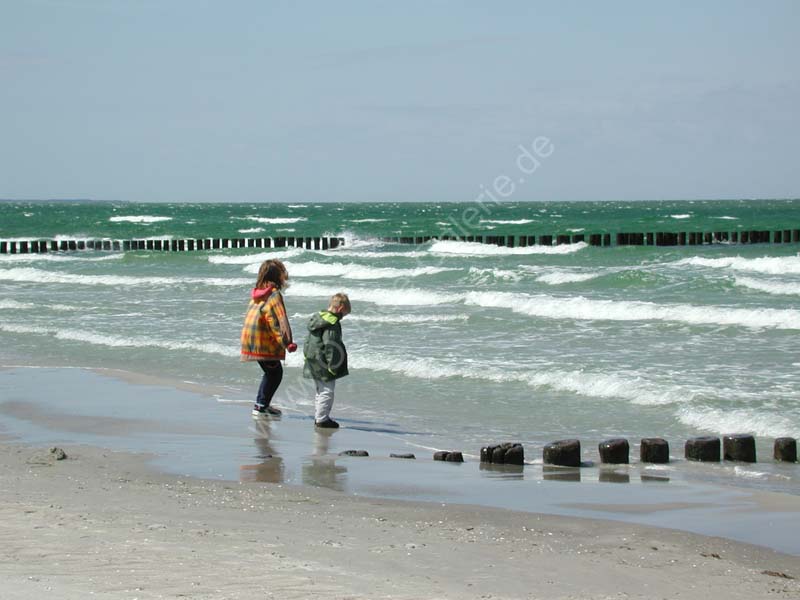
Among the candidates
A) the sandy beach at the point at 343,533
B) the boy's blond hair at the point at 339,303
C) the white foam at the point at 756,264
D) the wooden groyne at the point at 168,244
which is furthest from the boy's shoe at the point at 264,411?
the wooden groyne at the point at 168,244

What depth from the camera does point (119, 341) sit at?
707 inches

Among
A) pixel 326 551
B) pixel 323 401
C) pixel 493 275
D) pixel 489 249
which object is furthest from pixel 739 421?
pixel 489 249

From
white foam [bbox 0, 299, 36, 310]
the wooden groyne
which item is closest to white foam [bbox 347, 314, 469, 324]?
white foam [bbox 0, 299, 36, 310]

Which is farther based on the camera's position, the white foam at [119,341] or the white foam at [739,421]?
the white foam at [119,341]

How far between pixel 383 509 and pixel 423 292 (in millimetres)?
20262

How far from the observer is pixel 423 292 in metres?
27.0

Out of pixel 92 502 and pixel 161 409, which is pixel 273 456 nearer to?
pixel 92 502

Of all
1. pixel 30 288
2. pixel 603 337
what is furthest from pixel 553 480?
pixel 30 288

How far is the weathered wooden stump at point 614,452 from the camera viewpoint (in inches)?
330

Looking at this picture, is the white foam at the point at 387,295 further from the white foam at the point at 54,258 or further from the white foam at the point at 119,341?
the white foam at the point at 54,258

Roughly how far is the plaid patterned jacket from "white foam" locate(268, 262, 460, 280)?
74.9 feet

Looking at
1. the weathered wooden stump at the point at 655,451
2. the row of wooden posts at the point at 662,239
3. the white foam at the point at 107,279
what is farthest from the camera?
the row of wooden posts at the point at 662,239

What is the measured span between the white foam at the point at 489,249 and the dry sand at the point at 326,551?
39419 millimetres

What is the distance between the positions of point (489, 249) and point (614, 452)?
4169 centimetres
